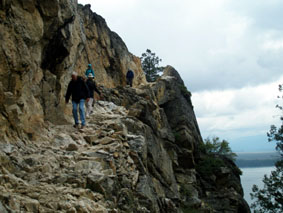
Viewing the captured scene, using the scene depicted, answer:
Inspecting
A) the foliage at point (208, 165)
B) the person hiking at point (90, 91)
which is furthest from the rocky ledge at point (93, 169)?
the foliage at point (208, 165)

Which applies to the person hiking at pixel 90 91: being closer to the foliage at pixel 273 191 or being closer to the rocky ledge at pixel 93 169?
the rocky ledge at pixel 93 169

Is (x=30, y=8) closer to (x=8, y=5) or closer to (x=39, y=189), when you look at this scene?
(x=8, y=5)

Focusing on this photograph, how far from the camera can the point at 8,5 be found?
1175cm

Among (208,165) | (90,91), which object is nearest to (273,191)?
(208,165)

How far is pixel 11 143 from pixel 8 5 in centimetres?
486

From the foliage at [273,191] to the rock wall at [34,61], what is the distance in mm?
23076

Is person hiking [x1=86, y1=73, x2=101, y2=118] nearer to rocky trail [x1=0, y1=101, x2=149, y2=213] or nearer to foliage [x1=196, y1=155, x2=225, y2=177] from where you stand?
rocky trail [x1=0, y1=101, x2=149, y2=213]

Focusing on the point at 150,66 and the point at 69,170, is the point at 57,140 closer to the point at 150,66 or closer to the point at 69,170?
the point at 69,170

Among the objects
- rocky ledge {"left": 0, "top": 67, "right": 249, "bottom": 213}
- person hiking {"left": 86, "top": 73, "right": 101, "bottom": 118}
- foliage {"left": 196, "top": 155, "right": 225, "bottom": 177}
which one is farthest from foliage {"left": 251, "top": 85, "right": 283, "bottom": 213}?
person hiking {"left": 86, "top": 73, "right": 101, "bottom": 118}

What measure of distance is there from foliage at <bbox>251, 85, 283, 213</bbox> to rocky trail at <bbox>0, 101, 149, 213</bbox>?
2283 centimetres

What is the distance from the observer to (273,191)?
32969 mm

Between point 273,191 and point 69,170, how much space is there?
92.2 feet

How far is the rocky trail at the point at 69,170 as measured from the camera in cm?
789

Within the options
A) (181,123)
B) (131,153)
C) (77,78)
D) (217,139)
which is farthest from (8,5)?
(217,139)
